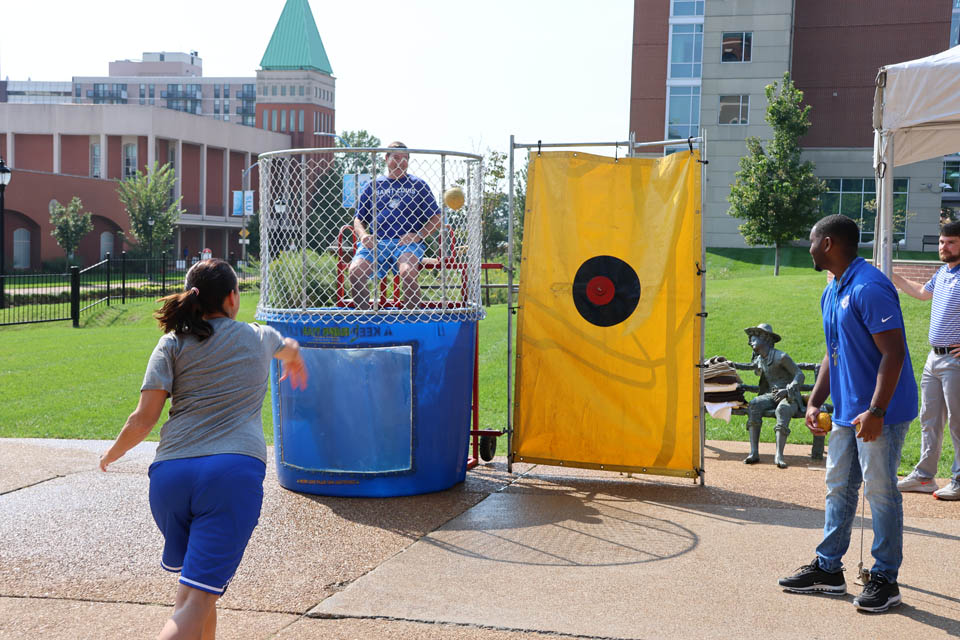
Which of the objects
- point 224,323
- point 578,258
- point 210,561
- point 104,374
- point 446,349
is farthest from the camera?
point 104,374

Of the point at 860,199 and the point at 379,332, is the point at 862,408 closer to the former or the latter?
the point at 379,332

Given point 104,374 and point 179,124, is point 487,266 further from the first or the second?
point 179,124

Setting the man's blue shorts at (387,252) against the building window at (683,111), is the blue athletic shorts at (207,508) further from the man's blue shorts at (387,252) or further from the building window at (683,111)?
the building window at (683,111)

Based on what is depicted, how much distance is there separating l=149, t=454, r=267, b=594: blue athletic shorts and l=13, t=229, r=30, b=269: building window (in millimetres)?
55584

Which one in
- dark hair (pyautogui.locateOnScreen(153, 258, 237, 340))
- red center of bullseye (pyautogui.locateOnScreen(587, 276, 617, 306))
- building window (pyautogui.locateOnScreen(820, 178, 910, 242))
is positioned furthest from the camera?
building window (pyautogui.locateOnScreen(820, 178, 910, 242))

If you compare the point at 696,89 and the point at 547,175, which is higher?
the point at 696,89

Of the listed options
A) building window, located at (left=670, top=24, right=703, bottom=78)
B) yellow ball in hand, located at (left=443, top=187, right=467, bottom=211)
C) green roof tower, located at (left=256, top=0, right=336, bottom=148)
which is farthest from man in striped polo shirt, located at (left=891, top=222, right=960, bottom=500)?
green roof tower, located at (left=256, top=0, right=336, bottom=148)

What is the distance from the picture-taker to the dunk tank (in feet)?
21.3

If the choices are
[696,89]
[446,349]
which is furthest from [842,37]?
[446,349]

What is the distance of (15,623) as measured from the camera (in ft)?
13.8

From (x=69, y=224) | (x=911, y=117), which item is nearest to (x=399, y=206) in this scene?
(x=911, y=117)

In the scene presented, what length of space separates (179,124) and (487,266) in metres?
69.9

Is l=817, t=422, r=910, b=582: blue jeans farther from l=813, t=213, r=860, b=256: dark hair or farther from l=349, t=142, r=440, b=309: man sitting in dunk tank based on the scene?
l=349, t=142, r=440, b=309: man sitting in dunk tank

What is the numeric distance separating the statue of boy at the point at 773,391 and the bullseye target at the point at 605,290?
1513mm
